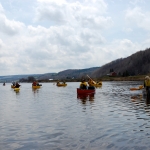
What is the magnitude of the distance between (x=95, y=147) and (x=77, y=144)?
1024mm

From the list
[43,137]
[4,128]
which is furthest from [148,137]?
[4,128]

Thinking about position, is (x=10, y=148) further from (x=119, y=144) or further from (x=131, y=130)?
(x=131, y=130)

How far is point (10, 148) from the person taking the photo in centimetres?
1191

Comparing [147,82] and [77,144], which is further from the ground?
[147,82]

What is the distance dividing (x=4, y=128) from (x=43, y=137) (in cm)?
402

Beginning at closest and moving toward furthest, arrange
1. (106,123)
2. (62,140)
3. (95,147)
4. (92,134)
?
(95,147) < (62,140) < (92,134) < (106,123)

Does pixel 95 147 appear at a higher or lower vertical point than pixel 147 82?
lower

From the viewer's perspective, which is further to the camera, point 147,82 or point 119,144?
point 147,82

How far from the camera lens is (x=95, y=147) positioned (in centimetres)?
1162

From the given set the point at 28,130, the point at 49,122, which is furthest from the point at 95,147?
the point at 49,122

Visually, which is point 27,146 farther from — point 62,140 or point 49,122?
point 49,122

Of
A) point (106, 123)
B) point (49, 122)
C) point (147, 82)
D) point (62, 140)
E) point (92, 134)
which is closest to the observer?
point (62, 140)

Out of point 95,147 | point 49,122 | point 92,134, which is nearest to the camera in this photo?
point 95,147

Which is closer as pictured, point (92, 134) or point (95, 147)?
point (95, 147)
